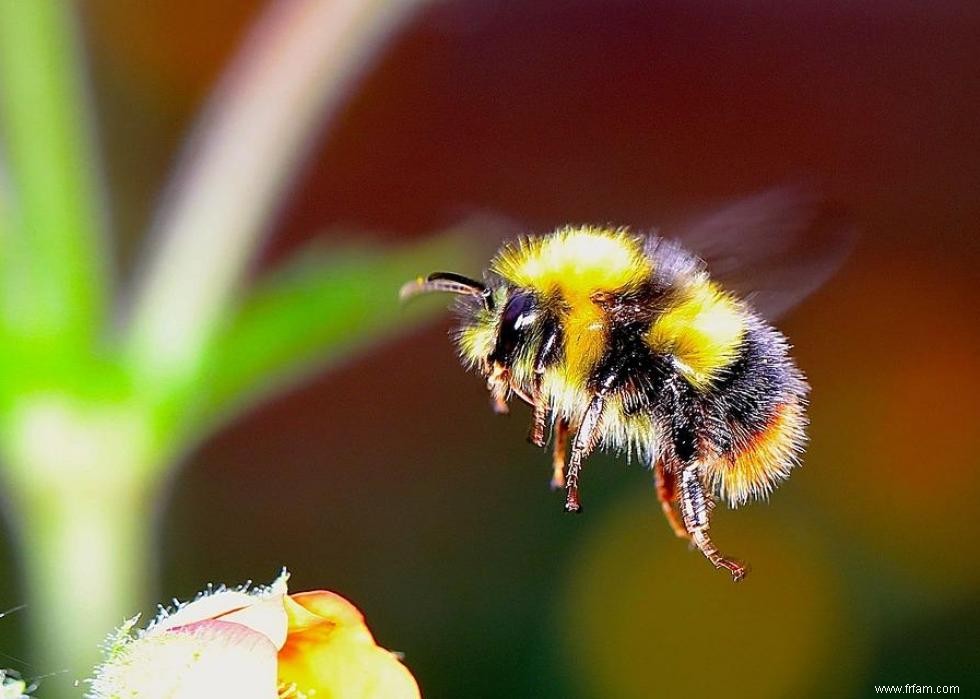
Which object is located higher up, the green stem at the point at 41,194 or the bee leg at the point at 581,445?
the green stem at the point at 41,194

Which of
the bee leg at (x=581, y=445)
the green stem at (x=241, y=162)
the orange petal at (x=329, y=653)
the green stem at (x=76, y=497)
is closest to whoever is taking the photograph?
the orange petal at (x=329, y=653)

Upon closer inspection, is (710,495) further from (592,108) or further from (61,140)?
(592,108)

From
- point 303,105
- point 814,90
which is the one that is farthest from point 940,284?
point 303,105

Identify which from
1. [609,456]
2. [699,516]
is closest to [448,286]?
[699,516]

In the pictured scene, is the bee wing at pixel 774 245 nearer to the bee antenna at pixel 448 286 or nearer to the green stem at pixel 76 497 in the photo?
the bee antenna at pixel 448 286

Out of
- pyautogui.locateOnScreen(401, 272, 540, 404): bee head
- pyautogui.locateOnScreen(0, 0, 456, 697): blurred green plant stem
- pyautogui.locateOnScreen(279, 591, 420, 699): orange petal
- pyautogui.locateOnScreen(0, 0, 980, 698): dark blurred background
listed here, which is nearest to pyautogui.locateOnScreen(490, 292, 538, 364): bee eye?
pyautogui.locateOnScreen(401, 272, 540, 404): bee head

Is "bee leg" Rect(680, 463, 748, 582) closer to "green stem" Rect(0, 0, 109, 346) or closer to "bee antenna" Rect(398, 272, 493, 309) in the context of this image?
"bee antenna" Rect(398, 272, 493, 309)

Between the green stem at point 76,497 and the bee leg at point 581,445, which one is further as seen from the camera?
the green stem at point 76,497

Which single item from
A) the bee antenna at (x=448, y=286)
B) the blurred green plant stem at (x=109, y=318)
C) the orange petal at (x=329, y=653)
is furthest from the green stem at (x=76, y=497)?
the orange petal at (x=329, y=653)
